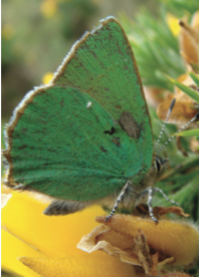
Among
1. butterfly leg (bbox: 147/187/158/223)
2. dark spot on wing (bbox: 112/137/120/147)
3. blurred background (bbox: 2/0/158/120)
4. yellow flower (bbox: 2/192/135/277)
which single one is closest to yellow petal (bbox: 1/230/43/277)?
yellow flower (bbox: 2/192/135/277)

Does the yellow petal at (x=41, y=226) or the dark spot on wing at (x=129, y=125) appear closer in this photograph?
the yellow petal at (x=41, y=226)

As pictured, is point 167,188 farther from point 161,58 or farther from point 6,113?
point 6,113

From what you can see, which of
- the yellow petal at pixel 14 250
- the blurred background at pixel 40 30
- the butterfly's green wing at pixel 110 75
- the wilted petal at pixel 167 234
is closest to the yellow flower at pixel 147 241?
the wilted petal at pixel 167 234

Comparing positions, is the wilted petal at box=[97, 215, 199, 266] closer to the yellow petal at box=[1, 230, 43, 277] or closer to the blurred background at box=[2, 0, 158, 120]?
the yellow petal at box=[1, 230, 43, 277]

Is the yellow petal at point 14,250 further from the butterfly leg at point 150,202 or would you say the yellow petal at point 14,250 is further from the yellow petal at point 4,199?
the butterfly leg at point 150,202

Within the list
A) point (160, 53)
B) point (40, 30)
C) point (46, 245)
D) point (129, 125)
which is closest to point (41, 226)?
Answer: point (46, 245)

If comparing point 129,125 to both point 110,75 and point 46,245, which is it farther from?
point 46,245

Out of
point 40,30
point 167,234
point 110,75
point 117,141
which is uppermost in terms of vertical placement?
point 40,30

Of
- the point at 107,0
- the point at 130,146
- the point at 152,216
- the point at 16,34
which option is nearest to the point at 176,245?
the point at 152,216
